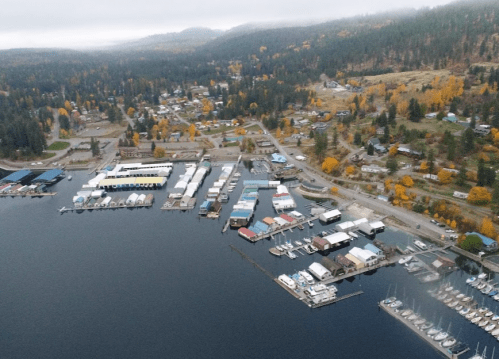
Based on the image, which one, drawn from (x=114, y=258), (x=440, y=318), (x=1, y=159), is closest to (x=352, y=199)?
(x=440, y=318)

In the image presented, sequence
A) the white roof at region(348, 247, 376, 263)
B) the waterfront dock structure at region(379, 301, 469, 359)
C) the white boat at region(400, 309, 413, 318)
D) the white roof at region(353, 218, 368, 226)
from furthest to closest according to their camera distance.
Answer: the white roof at region(353, 218, 368, 226), the white roof at region(348, 247, 376, 263), the white boat at region(400, 309, 413, 318), the waterfront dock structure at region(379, 301, 469, 359)

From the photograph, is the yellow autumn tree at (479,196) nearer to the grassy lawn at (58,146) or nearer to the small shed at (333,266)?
the small shed at (333,266)

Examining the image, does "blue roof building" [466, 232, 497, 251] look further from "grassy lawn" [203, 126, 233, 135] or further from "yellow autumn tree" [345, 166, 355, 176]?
"grassy lawn" [203, 126, 233, 135]

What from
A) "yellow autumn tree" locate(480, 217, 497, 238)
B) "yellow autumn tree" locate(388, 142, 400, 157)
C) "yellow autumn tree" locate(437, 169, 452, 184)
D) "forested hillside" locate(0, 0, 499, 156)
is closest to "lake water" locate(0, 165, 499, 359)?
"yellow autumn tree" locate(480, 217, 497, 238)

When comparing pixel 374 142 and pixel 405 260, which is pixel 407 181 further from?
pixel 405 260

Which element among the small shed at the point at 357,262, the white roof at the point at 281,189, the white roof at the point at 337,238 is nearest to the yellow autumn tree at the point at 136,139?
the white roof at the point at 281,189
